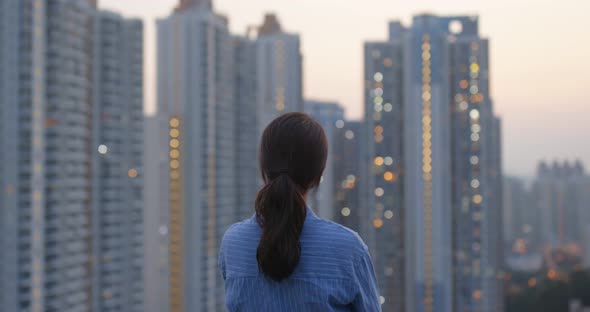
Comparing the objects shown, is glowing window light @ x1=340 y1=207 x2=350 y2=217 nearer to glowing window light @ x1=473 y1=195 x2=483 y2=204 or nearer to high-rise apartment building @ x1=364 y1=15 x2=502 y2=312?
high-rise apartment building @ x1=364 y1=15 x2=502 y2=312

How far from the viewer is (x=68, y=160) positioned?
21922 millimetres

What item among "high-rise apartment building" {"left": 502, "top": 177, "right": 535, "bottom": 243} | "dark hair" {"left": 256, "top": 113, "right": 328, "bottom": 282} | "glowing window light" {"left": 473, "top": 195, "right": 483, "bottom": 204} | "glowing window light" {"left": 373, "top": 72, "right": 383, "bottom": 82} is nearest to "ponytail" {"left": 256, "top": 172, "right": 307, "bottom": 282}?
"dark hair" {"left": 256, "top": 113, "right": 328, "bottom": 282}

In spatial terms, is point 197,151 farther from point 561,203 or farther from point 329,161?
point 561,203

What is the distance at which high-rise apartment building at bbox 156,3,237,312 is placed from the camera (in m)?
28.5

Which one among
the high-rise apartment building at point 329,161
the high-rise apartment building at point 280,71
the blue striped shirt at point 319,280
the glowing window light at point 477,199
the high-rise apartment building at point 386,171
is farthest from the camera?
the high-rise apartment building at point 329,161

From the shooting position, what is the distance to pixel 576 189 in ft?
195

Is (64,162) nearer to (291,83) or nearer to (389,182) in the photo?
(389,182)

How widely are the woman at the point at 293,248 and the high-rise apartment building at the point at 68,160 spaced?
64.0ft

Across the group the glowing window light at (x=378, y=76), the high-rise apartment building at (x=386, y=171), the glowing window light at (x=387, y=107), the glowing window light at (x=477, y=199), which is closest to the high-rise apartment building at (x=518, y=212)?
the high-rise apartment building at (x=386, y=171)

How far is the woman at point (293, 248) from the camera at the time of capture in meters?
1.25

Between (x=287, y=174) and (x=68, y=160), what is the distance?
21802mm

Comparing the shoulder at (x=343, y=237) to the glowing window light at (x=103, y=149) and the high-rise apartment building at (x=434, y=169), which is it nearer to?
the glowing window light at (x=103, y=149)

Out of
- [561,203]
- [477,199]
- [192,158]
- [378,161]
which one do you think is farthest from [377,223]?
[561,203]

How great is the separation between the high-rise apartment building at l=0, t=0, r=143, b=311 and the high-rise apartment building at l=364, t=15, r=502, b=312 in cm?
1153
